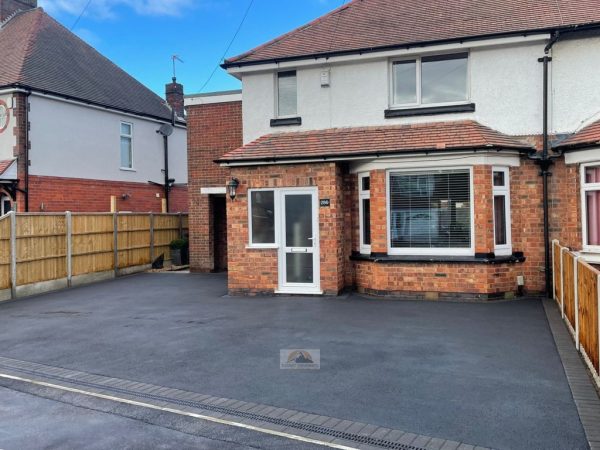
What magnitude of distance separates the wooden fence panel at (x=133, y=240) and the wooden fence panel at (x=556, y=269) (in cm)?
1188

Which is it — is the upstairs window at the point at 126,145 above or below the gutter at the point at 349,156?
above

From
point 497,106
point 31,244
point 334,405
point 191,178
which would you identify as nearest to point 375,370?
point 334,405

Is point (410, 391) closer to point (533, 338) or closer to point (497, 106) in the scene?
point (533, 338)

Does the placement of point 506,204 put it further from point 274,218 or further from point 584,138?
point 274,218

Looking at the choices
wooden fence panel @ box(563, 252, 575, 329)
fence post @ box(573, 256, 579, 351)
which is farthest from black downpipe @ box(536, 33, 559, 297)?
fence post @ box(573, 256, 579, 351)

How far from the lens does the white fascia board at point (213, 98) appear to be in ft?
52.8

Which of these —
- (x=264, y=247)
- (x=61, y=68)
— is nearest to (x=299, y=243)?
(x=264, y=247)

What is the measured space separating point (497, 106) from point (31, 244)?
11172 mm

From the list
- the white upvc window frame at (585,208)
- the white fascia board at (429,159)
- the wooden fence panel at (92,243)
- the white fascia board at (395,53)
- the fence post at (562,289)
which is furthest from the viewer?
the wooden fence panel at (92,243)

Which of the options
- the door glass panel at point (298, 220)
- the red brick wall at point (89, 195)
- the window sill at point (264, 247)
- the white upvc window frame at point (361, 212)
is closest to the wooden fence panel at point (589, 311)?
the white upvc window frame at point (361, 212)

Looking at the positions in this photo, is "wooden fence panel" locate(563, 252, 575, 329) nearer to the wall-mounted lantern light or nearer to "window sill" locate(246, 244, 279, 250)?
"window sill" locate(246, 244, 279, 250)

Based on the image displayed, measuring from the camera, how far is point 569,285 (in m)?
8.02

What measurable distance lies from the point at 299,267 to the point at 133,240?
24.3 feet

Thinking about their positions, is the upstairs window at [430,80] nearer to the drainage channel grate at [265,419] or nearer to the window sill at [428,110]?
the window sill at [428,110]
